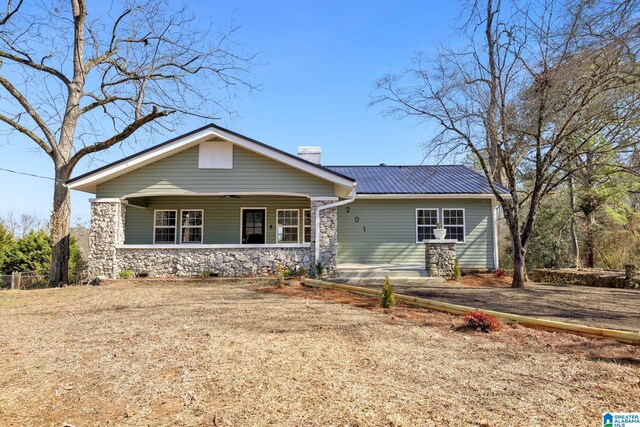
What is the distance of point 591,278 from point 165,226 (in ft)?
51.5

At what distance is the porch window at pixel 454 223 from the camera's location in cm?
1385

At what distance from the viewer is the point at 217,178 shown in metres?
11.8

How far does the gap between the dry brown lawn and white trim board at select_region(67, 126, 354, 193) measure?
6.04 meters

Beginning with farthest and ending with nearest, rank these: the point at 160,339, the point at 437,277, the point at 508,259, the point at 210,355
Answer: the point at 508,259
the point at 437,277
the point at 160,339
the point at 210,355

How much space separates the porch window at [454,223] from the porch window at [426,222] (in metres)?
0.38

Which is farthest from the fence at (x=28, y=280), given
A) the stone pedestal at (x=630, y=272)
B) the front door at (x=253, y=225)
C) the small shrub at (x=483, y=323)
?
the stone pedestal at (x=630, y=272)

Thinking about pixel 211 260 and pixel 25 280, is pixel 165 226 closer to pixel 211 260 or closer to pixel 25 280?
pixel 211 260

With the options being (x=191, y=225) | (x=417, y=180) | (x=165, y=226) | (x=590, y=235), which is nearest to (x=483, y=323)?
(x=417, y=180)

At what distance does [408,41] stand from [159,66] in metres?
9.55

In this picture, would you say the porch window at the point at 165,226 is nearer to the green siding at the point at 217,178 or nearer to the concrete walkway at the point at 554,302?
the green siding at the point at 217,178

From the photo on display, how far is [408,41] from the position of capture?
12.1 m

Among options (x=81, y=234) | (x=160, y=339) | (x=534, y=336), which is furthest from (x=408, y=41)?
(x=81, y=234)

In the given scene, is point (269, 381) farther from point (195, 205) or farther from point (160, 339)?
point (195, 205)

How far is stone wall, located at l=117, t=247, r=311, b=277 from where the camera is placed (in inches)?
469
